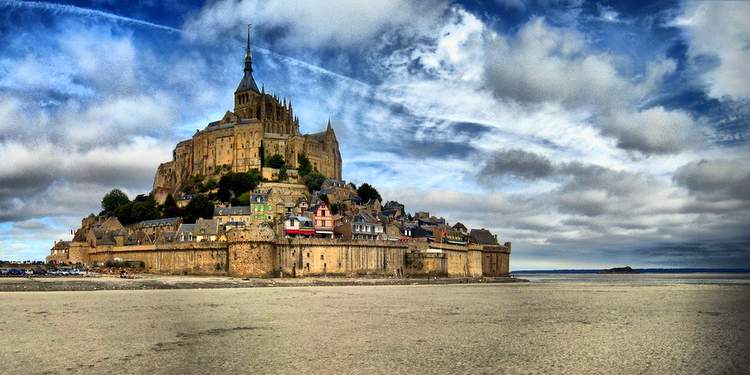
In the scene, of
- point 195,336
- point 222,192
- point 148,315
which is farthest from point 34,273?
point 195,336

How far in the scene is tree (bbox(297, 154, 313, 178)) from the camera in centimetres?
9950

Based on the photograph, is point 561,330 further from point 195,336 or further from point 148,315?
point 148,315

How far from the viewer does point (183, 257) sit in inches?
2498

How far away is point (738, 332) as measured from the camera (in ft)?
65.0

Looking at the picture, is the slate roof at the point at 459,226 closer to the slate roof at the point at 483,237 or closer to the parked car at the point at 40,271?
the slate roof at the point at 483,237

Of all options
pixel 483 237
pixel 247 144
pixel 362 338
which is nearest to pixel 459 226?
pixel 483 237

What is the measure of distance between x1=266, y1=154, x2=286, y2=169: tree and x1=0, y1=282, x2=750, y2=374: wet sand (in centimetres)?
7098

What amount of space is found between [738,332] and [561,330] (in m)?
5.54

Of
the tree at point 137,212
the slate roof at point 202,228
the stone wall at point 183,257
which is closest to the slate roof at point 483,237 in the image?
the slate roof at point 202,228

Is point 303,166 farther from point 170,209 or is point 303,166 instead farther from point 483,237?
point 483,237

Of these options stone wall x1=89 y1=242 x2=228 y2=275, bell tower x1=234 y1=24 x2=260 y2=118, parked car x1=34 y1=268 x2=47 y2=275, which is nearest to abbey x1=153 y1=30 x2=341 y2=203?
bell tower x1=234 y1=24 x2=260 y2=118

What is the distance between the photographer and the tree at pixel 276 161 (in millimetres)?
99438

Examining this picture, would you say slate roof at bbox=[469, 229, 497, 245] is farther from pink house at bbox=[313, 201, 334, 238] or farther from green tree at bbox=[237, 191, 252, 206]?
green tree at bbox=[237, 191, 252, 206]

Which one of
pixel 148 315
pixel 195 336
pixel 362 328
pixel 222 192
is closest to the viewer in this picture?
pixel 195 336
